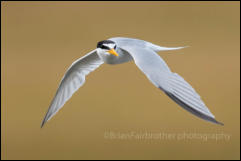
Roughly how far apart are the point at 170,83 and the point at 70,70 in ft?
2.28

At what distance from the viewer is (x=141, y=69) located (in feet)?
4.30

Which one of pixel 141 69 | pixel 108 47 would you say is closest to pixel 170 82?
pixel 141 69

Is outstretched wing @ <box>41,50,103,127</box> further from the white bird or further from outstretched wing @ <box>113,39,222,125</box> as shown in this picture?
outstretched wing @ <box>113,39,222,125</box>

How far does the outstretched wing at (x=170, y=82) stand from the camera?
120cm

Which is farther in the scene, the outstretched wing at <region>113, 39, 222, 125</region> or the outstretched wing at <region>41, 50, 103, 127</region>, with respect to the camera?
the outstretched wing at <region>41, 50, 103, 127</region>

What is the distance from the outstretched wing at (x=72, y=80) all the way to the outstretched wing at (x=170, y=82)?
42 centimetres

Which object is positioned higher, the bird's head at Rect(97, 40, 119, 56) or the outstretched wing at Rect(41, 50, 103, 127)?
the bird's head at Rect(97, 40, 119, 56)

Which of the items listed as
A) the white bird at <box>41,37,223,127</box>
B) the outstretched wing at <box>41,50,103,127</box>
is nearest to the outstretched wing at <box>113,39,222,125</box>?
the white bird at <box>41,37,223,127</box>

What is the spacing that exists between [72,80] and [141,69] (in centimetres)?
65

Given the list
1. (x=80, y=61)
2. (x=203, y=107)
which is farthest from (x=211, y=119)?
(x=80, y=61)

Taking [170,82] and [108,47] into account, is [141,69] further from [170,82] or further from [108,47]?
[108,47]

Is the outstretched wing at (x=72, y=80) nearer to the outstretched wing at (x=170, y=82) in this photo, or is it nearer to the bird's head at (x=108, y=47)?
the bird's head at (x=108, y=47)

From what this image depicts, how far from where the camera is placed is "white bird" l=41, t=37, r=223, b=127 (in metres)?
1.22

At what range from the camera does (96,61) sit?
188cm
